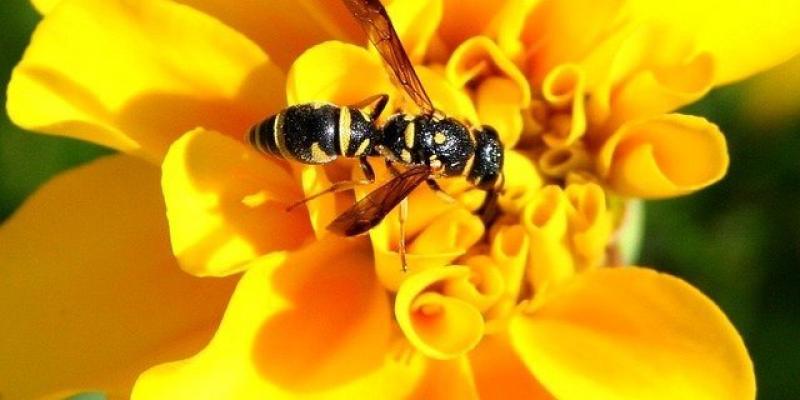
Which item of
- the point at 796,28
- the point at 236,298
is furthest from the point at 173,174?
the point at 796,28

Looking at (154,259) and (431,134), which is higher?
(431,134)

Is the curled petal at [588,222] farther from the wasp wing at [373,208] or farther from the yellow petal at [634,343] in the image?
the wasp wing at [373,208]

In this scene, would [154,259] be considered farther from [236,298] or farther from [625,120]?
[625,120]

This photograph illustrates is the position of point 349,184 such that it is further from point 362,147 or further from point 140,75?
point 140,75

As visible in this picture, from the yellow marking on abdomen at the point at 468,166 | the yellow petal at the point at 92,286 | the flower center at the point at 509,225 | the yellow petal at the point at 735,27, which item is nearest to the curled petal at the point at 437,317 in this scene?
the flower center at the point at 509,225

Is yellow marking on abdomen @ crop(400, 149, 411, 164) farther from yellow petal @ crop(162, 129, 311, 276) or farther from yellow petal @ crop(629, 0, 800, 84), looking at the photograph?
yellow petal @ crop(629, 0, 800, 84)
